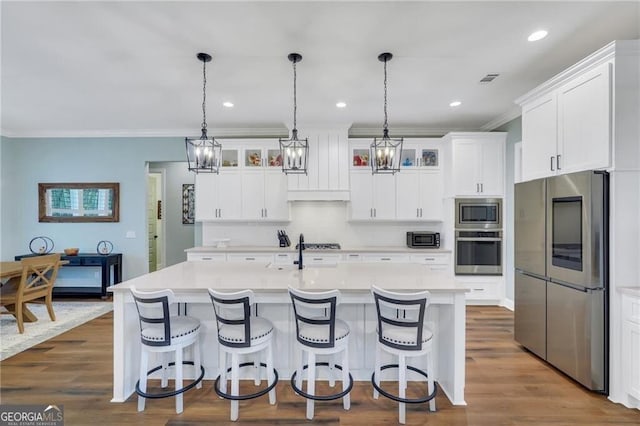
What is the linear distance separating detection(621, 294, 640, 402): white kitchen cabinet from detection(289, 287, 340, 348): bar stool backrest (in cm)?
211

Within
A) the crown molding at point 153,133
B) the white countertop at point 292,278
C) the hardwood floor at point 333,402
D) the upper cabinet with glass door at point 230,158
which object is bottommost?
the hardwood floor at point 333,402

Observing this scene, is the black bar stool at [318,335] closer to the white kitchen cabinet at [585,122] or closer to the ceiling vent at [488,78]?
the white kitchen cabinet at [585,122]

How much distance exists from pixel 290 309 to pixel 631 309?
2.50m

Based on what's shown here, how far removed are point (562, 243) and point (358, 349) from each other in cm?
197

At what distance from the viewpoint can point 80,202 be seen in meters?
5.34

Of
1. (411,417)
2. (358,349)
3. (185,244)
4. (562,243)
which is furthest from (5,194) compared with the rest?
(562,243)

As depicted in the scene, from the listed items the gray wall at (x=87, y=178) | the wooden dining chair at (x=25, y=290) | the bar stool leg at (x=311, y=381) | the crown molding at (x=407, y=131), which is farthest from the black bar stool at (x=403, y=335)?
the gray wall at (x=87, y=178)

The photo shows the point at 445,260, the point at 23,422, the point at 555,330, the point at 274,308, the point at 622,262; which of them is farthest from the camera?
the point at 445,260

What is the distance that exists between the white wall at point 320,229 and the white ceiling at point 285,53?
1.56 m

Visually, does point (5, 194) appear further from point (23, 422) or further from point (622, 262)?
point (622, 262)

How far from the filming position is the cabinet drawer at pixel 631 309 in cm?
219

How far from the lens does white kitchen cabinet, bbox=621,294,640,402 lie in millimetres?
2186

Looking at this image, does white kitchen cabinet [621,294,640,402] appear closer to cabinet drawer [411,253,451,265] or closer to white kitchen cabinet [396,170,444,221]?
cabinet drawer [411,253,451,265]

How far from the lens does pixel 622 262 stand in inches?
91.7
